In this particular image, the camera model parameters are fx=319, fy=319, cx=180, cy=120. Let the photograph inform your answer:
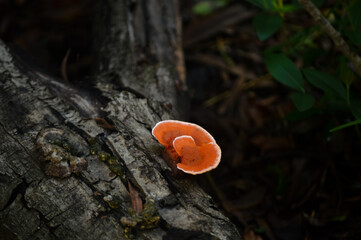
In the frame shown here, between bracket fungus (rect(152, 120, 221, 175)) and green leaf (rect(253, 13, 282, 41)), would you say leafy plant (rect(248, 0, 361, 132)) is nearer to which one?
green leaf (rect(253, 13, 282, 41))

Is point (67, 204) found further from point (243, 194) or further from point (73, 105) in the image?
point (243, 194)

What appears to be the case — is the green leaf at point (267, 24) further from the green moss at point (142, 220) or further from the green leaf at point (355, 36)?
the green moss at point (142, 220)

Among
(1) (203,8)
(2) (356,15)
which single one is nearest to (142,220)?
(2) (356,15)

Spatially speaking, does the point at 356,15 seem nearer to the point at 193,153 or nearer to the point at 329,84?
the point at 329,84

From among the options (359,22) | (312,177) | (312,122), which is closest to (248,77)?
(312,122)

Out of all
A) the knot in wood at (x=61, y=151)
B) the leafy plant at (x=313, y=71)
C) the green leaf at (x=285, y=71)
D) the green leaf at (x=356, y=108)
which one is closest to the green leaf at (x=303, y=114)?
the leafy plant at (x=313, y=71)

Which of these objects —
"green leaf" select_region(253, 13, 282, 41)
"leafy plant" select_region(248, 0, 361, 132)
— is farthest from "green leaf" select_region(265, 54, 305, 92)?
"green leaf" select_region(253, 13, 282, 41)
